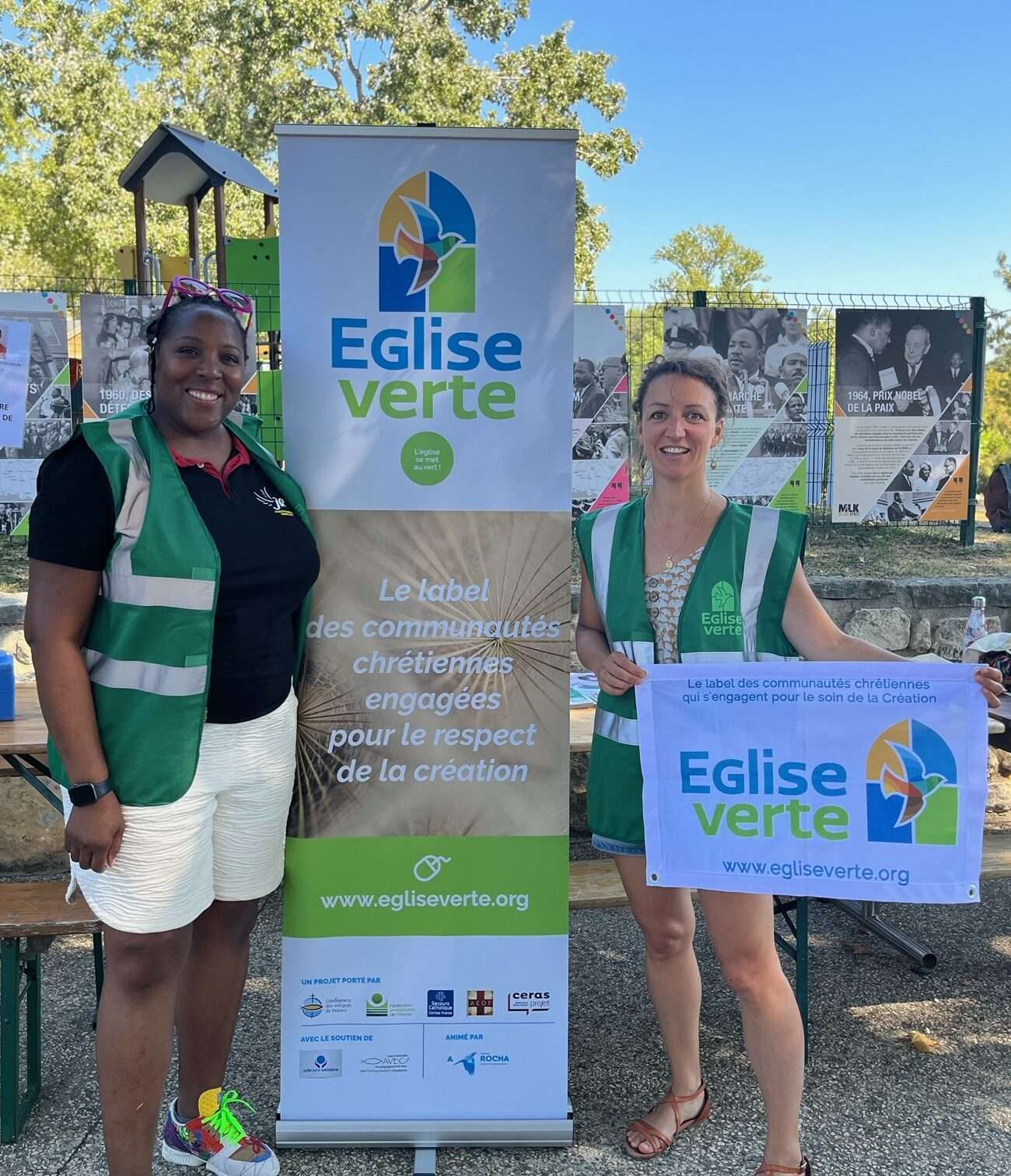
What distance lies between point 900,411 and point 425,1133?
5988 mm

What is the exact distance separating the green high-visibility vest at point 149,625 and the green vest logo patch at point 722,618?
3.72 feet

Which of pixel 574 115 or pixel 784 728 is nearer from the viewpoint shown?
pixel 784 728

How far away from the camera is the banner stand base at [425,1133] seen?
2.64 metres

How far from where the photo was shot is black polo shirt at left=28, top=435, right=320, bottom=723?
2.02 meters

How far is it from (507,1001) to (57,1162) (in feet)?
4.09

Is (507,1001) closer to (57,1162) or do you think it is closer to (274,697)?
(274,697)

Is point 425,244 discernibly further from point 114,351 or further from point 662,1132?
point 114,351

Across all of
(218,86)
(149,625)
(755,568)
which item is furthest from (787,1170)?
(218,86)

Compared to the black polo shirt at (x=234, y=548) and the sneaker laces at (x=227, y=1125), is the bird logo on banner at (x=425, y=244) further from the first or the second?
the sneaker laces at (x=227, y=1125)

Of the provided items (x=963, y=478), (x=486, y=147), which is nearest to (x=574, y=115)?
(x=963, y=478)

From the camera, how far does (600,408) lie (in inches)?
260

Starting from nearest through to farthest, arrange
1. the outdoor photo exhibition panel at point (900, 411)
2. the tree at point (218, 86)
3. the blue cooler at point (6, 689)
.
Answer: the blue cooler at point (6, 689) → the outdoor photo exhibition panel at point (900, 411) → the tree at point (218, 86)

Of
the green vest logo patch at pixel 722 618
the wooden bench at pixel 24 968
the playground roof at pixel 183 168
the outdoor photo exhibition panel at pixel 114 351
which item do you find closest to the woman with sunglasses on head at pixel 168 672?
the wooden bench at pixel 24 968

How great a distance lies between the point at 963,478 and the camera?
729cm
